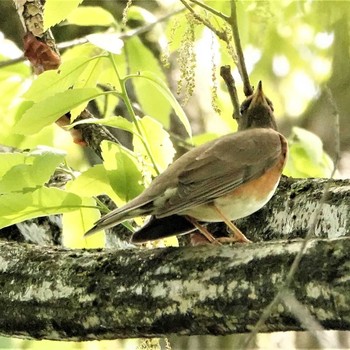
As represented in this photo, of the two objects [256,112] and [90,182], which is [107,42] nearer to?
[90,182]

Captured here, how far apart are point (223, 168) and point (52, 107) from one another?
0.51 meters

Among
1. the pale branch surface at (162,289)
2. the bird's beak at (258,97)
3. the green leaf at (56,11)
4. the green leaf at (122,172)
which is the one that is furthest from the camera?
the bird's beak at (258,97)

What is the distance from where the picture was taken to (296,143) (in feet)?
10.9

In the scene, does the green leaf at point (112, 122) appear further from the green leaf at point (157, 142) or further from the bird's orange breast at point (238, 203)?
the bird's orange breast at point (238, 203)

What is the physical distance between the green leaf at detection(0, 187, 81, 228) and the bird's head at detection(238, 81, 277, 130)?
0.88 meters

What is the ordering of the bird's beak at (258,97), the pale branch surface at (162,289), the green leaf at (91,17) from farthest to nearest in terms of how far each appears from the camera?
1. the green leaf at (91,17)
2. the bird's beak at (258,97)
3. the pale branch surface at (162,289)

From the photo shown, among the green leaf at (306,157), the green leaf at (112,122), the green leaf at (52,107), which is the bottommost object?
the green leaf at (306,157)

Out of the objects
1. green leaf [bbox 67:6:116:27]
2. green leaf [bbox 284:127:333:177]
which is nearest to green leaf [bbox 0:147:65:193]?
green leaf [bbox 67:6:116:27]

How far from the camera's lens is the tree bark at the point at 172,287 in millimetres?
1678

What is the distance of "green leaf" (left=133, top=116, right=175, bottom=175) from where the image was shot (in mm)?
2545

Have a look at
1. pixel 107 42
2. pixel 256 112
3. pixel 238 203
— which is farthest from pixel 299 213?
pixel 107 42

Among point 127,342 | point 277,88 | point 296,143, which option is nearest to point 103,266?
point 296,143

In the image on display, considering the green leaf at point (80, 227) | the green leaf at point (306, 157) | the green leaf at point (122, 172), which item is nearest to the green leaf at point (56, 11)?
the green leaf at point (122, 172)

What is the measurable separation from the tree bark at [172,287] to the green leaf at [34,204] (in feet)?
0.34
